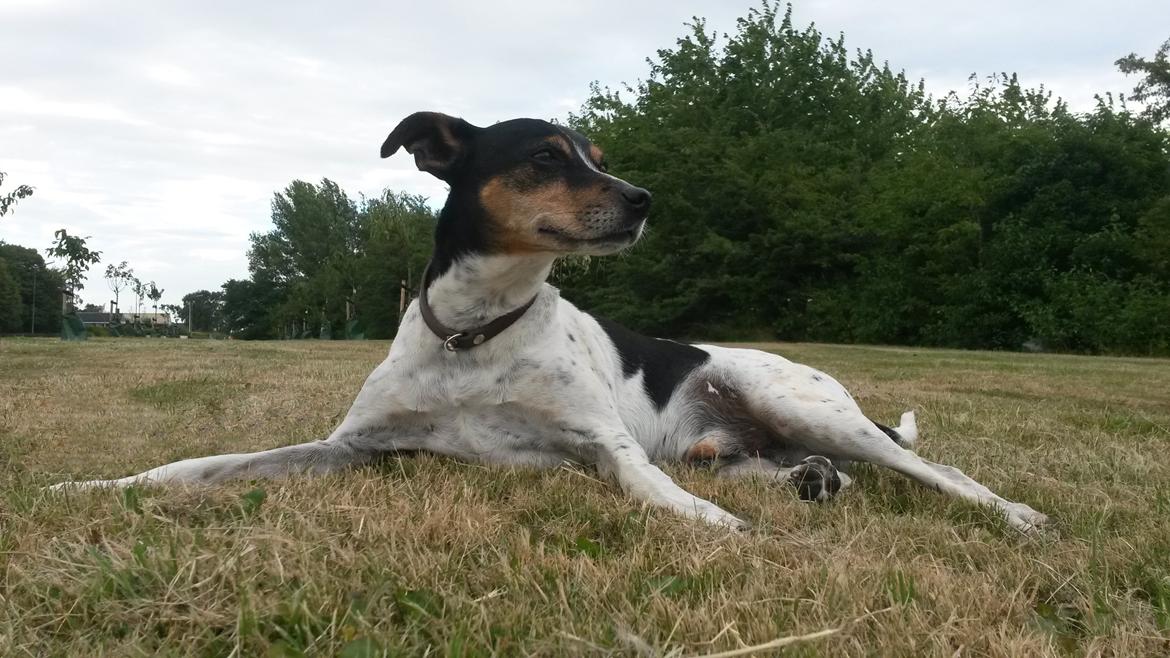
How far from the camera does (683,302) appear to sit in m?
27.1

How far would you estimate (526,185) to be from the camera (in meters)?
3.59

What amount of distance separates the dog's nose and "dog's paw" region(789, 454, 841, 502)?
1.22m

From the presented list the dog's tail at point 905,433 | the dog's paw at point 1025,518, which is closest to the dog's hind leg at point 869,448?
the dog's paw at point 1025,518

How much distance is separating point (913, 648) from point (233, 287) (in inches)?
3400

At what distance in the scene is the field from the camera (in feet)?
5.28

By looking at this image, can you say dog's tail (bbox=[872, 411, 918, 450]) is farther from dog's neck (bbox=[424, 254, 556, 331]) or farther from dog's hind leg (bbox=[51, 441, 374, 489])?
dog's hind leg (bbox=[51, 441, 374, 489])

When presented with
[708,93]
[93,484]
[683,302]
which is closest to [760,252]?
[683,302]

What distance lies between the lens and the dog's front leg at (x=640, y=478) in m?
2.67

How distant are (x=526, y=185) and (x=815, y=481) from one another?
66.0 inches

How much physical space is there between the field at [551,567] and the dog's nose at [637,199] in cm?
115

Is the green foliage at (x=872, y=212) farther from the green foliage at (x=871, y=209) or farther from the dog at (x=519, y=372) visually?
the dog at (x=519, y=372)

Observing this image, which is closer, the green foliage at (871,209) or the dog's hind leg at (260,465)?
the dog's hind leg at (260,465)

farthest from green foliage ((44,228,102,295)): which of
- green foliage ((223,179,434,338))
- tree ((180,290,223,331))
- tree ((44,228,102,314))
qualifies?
tree ((180,290,223,331))

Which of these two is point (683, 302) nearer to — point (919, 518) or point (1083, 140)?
point (1083, 140)
